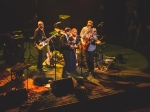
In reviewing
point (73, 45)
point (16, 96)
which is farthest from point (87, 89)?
point (16, 96)

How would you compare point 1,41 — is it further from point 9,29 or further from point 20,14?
point 20,14

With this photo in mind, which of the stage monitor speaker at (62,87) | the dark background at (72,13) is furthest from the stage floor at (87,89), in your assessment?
the dark background at (72,13)

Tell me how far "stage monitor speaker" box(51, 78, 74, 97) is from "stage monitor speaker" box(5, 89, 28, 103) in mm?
965

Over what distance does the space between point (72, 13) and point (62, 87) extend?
1115cm

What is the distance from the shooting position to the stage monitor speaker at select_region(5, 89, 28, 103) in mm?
10109

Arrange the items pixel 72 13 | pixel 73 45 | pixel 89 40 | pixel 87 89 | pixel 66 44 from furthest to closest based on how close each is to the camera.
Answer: pixel 72 13
pixel 89 40
pixel 73 45
pixel 66 44
pixel 87 89

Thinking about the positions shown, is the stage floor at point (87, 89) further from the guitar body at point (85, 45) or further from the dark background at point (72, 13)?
the dark background at point (72, 13)

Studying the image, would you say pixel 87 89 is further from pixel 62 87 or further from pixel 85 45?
pixel 85 45

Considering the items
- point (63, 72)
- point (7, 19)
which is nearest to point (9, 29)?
point (7, 19)

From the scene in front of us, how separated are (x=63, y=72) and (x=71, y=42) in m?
1.16

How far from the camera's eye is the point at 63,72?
486 inches

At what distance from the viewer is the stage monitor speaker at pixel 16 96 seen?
33.2 ft

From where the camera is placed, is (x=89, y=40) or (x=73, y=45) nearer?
(x=73, y=45)

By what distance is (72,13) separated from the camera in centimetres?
2139
